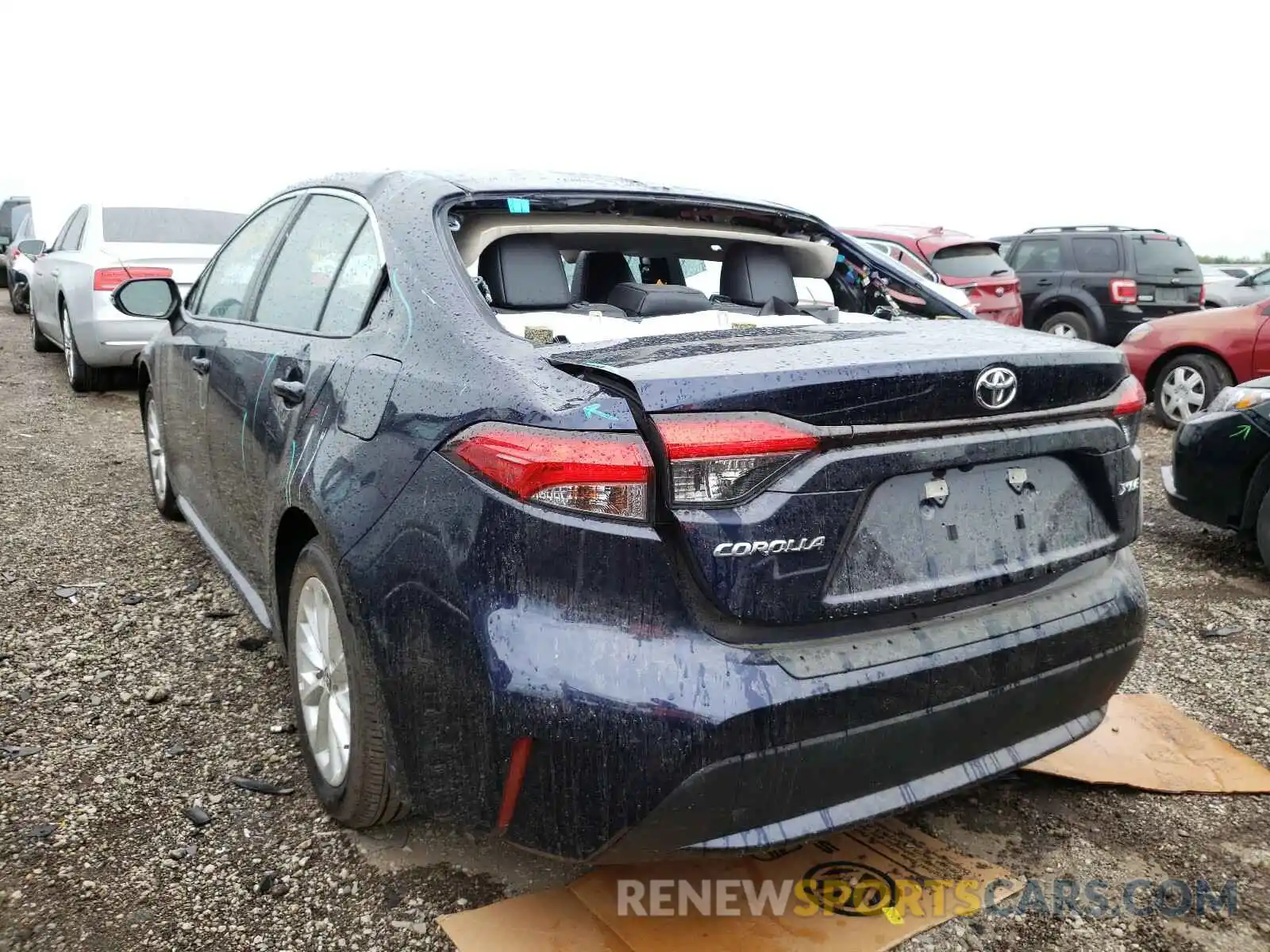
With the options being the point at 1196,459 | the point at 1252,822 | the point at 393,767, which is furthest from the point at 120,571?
the point at 1196,459

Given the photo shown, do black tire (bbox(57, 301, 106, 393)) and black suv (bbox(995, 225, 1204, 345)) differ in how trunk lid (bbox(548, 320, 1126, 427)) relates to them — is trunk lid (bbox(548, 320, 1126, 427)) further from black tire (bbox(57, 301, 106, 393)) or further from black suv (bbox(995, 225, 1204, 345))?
black suv (bbox(995, 225, 1204, 345))

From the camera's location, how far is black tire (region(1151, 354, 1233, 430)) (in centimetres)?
790

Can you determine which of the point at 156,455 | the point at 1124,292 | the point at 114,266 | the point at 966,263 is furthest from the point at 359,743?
the point at 1124,292

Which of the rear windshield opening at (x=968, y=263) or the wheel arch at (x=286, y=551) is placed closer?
the wheel arch at (x=286, y=551)

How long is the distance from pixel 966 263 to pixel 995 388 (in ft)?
33.3

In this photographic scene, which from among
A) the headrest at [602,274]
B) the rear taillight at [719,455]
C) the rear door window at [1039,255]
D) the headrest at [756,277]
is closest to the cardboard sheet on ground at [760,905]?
the rear taillight at [719,455]

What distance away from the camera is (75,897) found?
218 cm

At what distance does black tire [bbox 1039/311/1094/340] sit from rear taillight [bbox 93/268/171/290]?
378 inches

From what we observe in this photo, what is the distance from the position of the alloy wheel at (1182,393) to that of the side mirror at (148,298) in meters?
7.46

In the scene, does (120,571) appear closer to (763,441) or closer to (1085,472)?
(763,441)

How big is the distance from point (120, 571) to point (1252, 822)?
4.06m

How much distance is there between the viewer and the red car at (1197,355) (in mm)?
7727

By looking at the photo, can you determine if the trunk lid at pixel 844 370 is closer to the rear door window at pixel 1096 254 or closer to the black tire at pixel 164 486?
the black tire at pixel 164 486

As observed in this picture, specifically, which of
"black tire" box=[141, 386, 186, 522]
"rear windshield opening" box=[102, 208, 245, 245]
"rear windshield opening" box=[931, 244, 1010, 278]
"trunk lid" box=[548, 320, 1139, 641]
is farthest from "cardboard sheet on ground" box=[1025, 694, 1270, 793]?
"rear windshield opening" box=[931, 244, 1010, 278]
